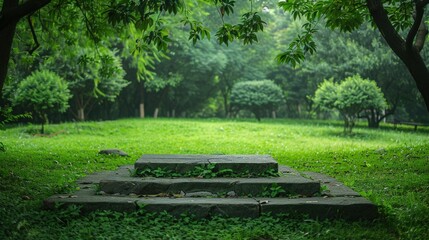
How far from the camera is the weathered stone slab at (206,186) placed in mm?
5973

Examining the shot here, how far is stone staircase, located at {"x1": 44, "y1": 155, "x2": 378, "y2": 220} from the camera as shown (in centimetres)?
533

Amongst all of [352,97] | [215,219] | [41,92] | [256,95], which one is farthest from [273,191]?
[256,95]

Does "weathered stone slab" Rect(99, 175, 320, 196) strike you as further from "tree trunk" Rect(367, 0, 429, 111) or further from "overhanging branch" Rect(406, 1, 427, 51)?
"overhanging branch" Rect(406, 1, 427, 51)

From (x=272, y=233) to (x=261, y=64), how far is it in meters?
34.6

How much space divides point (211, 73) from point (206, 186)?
2786 cm

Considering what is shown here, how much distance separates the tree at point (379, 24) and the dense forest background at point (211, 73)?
8.33m

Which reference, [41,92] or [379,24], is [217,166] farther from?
[41,92]

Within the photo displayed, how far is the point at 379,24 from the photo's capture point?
19.8ft

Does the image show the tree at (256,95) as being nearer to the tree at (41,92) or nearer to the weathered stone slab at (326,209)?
the tree at (41,92)

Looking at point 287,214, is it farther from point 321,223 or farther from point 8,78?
point 8,78

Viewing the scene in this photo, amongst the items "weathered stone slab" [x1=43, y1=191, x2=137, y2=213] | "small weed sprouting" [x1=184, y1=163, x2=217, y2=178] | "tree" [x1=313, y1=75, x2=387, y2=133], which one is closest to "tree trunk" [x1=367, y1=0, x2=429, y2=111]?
"small weed sprouting" [x1=184, y1=163, x2=217, y2=178]

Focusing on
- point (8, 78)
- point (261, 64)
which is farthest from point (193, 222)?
point (261, 64)

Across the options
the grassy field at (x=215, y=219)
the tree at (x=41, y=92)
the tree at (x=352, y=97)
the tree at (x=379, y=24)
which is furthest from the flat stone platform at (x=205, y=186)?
the tree at (x=352, y=97)

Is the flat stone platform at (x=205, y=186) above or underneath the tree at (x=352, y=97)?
underneath
